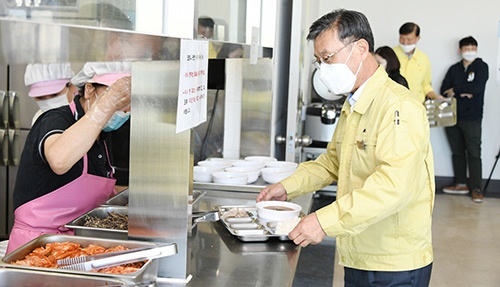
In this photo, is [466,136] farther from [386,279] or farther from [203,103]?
[203,103]

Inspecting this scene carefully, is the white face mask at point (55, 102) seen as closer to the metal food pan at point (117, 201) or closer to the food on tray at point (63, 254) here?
the metal food pan at point (117, 201)

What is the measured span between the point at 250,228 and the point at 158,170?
0.62 m

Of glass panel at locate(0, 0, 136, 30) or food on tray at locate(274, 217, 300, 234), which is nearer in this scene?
glass panel at locate(0, 0, 136, 30)

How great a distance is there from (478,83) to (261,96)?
156 inches

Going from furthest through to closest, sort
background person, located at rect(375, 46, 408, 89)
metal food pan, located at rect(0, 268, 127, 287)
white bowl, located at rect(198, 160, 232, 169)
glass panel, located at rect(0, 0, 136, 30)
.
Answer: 1. background person, located at rect(375, 46, 408, 89)
2. white bowl, located at rect(198, 160, 232, 169)
3. metal food pan, located at rect(0, 268, 127, 287)
4. glass panel, located at rect(0, 0, 136, 30)

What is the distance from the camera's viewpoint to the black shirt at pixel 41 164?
2.18 meters

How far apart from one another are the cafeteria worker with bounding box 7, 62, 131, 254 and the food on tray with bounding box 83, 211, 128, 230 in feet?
0.30

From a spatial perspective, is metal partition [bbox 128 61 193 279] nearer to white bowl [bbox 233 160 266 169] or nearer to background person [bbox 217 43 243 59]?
background person [bbox 217 43 243 59]

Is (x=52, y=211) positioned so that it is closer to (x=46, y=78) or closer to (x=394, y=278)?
(x=46, y=78)

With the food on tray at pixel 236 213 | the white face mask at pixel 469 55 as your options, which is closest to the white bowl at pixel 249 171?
the food on tray at pixel 236 213

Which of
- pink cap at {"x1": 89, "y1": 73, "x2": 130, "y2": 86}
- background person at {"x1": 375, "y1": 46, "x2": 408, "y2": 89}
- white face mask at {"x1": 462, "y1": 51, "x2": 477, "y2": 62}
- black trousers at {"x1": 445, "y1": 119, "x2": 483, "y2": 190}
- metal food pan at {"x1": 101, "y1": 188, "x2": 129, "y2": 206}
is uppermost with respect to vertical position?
white face mask at {"x1": 462, "y1": 51, "x2": 477, "y2": 62}

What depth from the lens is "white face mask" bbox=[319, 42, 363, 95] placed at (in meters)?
2.04

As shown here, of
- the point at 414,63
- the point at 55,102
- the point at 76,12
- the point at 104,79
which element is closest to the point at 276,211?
the point at 104,79

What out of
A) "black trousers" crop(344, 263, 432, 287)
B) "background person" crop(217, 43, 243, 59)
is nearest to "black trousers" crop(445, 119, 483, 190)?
"background person" crop(217, 43, 243, 59)
